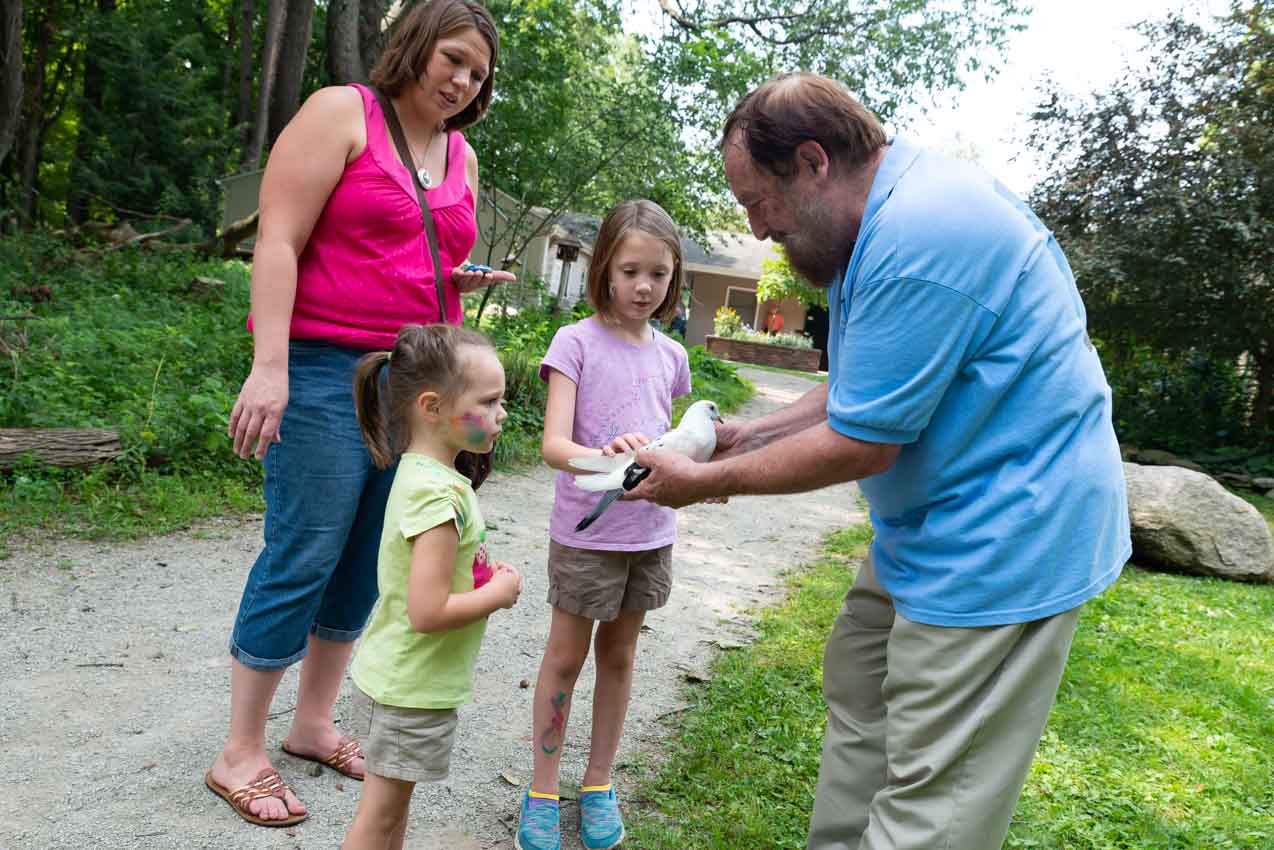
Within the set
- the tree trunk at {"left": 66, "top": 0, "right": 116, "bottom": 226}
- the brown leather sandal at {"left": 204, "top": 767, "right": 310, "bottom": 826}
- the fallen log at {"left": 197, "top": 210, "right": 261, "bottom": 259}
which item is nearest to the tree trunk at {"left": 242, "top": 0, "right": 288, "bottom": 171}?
the fallen log at {"left": 197, "top": 210, "right": 261, "bottom": 259}

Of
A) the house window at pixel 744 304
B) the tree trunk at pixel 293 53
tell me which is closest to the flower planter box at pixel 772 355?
the house window at pixel 744 304

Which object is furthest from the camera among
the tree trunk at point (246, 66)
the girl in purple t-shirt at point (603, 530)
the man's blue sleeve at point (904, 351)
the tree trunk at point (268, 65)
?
the tree trunk at point (246, 66)

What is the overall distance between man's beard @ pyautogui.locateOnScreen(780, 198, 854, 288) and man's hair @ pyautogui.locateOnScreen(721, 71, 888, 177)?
0.29 feet

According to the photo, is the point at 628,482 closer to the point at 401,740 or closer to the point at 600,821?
the point at 401,740

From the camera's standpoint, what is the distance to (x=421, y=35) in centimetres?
254

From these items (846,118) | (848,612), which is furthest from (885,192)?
(848,612)

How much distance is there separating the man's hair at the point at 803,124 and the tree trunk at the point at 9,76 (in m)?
10.9

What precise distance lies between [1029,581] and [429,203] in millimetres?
1722

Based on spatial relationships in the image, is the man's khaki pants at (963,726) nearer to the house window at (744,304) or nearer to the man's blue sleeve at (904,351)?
the man's blue sleeve at (904,351)

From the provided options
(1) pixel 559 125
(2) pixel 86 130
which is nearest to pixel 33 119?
(2) pixel 86 130

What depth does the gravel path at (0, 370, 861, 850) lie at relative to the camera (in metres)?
2.61

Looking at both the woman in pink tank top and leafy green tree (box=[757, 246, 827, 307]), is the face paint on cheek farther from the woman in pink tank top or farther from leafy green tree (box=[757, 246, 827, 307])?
leafy green tree (box=[757, 246, 827, 307])

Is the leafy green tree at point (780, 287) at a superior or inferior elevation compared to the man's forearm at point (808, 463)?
superior

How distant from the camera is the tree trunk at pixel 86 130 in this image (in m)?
21.3
